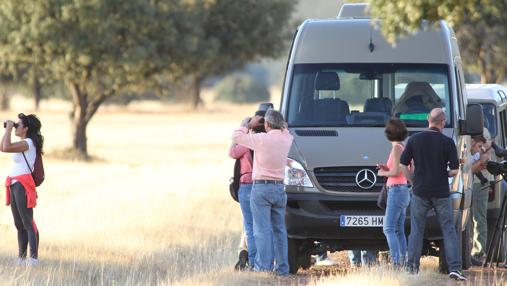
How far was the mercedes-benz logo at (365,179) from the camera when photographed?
12.9m

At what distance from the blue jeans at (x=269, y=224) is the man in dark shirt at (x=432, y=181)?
121 cm

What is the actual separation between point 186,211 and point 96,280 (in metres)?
7.93

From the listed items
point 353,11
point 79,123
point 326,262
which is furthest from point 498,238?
→ point 79,123

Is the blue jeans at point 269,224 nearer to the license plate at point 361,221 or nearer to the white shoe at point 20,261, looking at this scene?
the license plate at point 361,221

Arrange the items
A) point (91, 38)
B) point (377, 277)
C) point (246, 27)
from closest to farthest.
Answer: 1. point (377, 277)
2. point (91, 38)
3. point (246, 27)

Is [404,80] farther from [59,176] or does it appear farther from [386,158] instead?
[59,176]

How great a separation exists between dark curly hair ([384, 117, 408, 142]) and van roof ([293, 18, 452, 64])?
1966mm

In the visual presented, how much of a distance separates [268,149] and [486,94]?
208 inches

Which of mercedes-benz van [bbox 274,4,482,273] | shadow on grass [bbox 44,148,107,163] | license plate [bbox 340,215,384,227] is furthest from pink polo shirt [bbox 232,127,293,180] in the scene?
shadow on grass [bbox 44,148,107,163]

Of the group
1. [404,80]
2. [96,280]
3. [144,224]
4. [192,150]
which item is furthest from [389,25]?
[192,150]

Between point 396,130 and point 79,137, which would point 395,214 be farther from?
point 79,137

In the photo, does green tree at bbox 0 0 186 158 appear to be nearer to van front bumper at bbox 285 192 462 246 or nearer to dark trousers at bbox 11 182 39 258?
dark trousers at bbox 11 182 39 258

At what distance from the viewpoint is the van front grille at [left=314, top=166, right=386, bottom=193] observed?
1294cm

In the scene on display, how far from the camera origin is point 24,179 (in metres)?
13.4
